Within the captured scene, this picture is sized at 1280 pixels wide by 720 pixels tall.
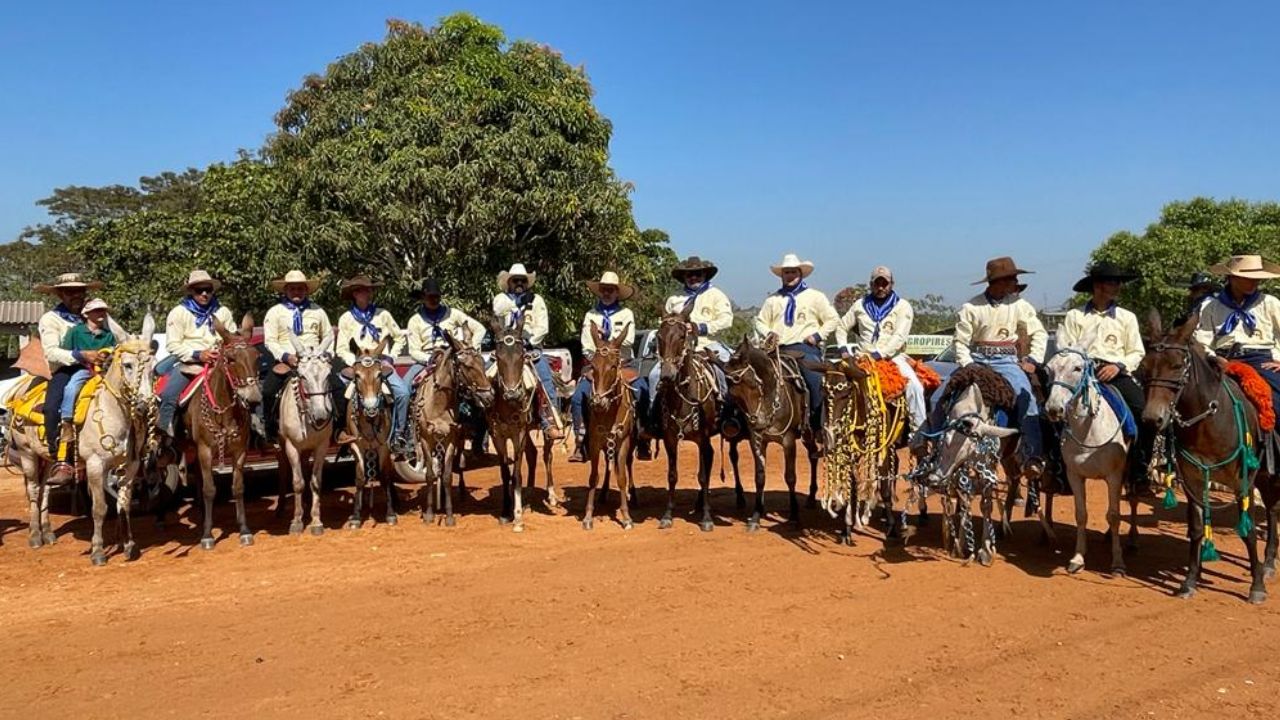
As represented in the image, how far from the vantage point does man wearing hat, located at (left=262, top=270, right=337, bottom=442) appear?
9.62m

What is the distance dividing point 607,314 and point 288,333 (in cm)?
383

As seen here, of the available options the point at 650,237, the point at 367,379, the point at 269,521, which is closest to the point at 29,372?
the point at 269,521

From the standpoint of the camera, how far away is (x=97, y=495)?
26.9 feet

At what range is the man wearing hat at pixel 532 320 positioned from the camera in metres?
10.1

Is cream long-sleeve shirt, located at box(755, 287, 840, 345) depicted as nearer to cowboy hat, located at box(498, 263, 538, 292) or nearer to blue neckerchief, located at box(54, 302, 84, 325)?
cowboy hat, located at box(498, 263, 538, 292)

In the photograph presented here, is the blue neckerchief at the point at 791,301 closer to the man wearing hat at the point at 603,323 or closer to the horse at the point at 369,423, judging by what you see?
the man wearing hat at the point at 603,323

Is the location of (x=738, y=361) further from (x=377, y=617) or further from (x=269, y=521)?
(x=269, y=521)

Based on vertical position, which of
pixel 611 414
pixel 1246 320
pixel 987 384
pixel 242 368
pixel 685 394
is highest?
pixel 1246 320

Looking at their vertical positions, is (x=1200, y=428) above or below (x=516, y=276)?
below

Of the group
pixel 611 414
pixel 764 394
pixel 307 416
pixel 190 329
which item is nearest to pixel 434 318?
pixel 307 416

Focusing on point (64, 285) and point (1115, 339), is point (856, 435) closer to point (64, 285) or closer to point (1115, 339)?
point (1115, 339)

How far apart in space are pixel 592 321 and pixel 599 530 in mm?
2488

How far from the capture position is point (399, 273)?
17750 millimetres

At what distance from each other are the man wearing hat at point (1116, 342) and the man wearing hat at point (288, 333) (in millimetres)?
8036
